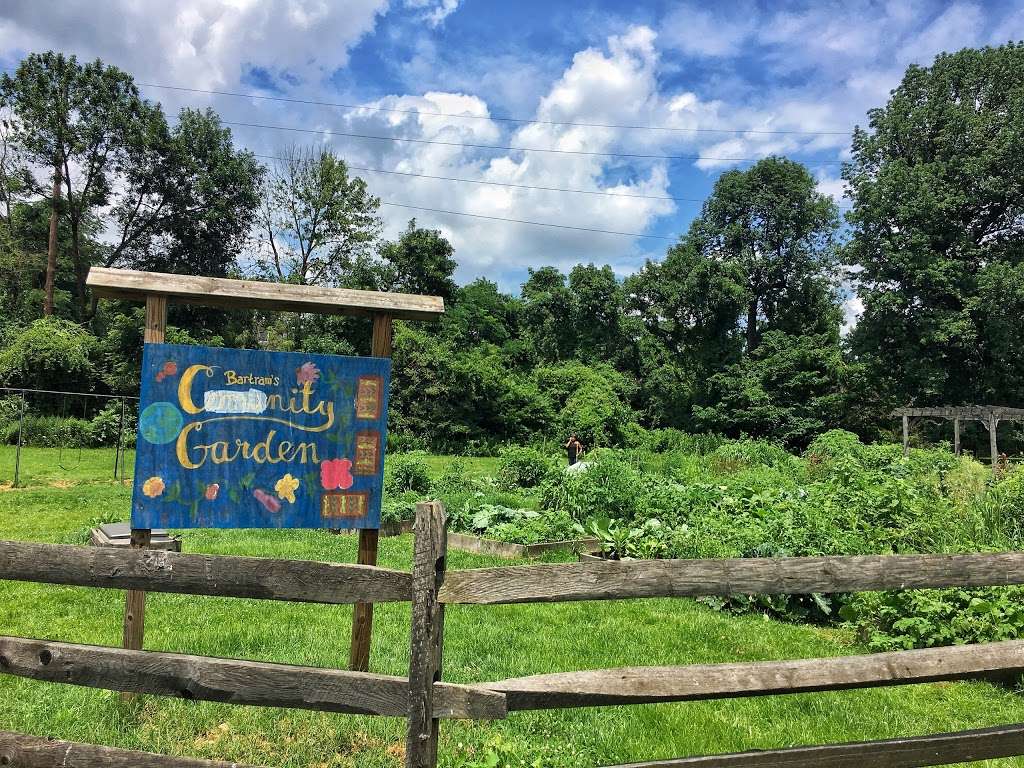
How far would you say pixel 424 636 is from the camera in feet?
7.96

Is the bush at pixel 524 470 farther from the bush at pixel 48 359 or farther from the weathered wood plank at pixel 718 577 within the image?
the bush at pixel 48 359

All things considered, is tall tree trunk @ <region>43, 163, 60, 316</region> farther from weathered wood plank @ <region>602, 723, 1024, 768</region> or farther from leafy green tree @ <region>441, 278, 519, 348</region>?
weathered wood plank @ <region>602, 723, 1024, 768</region>

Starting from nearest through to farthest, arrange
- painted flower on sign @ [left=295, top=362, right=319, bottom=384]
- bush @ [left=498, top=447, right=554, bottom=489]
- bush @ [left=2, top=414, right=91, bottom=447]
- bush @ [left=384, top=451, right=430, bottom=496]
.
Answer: painted flower on sign @ [left=295, top=362, right=319, bottom=384] < bush @ [left=384, top=451, right=430, bottom=496] < bush @ [left=498, top=447, right=554, bottom=489] < bush @ [left=2, top=414, right=91, bottom=447]

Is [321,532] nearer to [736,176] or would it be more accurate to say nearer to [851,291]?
[851,291]

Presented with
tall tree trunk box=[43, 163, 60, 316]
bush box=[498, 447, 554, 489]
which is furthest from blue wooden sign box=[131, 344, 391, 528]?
tall tree trunk box=[43, 163, 60, 316]

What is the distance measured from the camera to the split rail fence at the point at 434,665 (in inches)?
96.2

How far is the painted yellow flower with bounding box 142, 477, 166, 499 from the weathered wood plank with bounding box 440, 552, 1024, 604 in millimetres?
2063

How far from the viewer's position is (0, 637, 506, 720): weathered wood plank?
2.46 meters

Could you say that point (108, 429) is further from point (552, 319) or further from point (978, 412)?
point (978, 412)

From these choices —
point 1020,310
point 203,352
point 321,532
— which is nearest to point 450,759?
point 203,352

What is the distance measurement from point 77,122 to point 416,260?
1704cm

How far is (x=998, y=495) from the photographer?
6.94m

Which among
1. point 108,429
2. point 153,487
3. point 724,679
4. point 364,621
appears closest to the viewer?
point 724,679

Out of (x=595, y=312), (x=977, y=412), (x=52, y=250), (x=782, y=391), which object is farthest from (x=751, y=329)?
(x=52, y=250)
